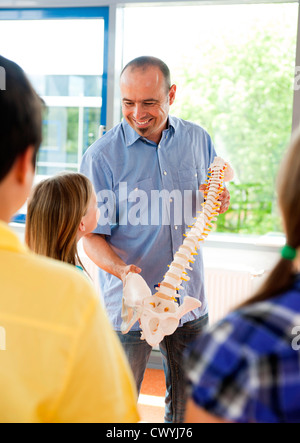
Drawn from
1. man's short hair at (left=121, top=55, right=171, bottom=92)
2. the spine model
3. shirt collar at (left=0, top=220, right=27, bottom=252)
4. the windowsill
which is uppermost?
man's short hair at (left=121, top=55, right=171, bottom=92)

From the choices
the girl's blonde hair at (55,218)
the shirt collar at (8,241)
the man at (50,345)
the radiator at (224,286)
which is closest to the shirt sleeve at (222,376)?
the man at (50,345)

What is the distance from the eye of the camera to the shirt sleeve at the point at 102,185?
2.06 meters

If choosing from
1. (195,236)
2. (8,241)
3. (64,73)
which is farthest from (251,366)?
(64,73)

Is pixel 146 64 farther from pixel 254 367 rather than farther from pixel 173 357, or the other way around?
pixel 254 367

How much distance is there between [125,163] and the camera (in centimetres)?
212

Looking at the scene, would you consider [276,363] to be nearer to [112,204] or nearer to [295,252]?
[295,252]

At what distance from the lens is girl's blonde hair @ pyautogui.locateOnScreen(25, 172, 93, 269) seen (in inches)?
63.0

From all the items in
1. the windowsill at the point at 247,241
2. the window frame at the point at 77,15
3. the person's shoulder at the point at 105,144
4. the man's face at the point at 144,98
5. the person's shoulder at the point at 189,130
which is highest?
the window frame at the point at 77,15

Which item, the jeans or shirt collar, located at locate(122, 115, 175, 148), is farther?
shirt collar, located at locate(122, 115, 175, 148)

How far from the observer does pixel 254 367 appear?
1.95ft

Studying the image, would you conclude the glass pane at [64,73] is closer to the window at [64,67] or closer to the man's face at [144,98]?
the window at [64,67]

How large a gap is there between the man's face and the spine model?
31 cm

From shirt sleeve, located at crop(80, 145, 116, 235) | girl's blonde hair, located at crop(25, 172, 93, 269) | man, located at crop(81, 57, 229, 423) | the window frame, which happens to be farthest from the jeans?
the window frame

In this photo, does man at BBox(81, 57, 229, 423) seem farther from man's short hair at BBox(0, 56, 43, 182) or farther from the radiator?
man's short hair at BBox(0, 56, 43, 182)
